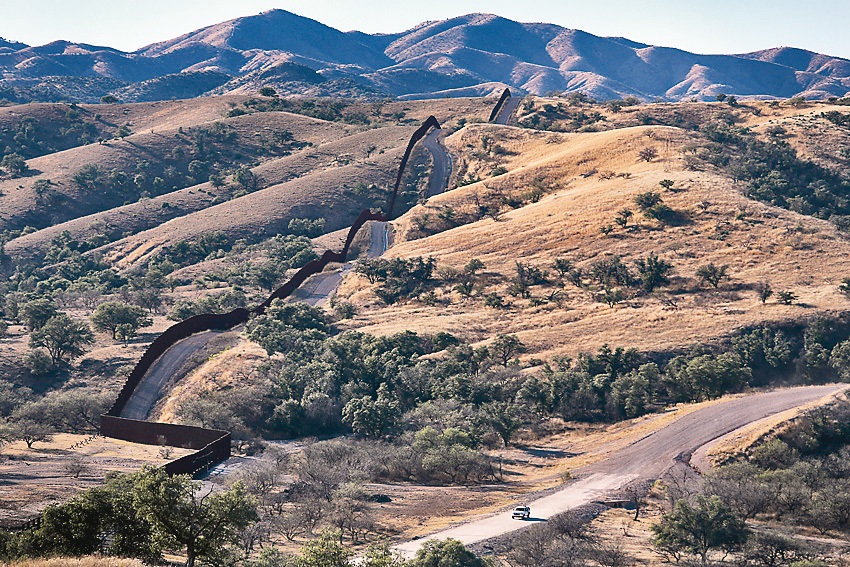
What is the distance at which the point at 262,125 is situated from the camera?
440 ft

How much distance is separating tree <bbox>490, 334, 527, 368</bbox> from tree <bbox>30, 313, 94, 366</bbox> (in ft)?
91.9

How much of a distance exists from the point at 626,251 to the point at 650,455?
27.9 m

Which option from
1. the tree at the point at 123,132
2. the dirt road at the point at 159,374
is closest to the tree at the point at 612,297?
the dirt road at the point at 159,374

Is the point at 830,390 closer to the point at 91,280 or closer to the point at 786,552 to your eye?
the point at 786,552

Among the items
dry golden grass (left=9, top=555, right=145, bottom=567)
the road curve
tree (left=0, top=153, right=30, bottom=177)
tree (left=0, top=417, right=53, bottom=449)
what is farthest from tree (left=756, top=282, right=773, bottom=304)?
tree (left=0, top=153, right=30, bottom=177)

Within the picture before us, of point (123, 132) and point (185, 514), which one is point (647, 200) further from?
point (123, 132)

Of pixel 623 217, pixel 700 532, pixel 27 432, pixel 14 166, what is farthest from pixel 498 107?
pixel 700 532

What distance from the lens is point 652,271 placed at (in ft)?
187

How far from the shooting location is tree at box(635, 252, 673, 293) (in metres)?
56.3

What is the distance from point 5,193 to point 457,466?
318ft

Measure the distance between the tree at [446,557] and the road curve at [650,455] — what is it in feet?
8.08

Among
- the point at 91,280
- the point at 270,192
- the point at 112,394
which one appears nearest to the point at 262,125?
the point at 270,192

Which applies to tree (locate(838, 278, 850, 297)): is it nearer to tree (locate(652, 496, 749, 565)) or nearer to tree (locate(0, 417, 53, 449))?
tree (locate(652, 496, 749, 565))

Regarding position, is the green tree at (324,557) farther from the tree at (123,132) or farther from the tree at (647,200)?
the tree at (123,132)
